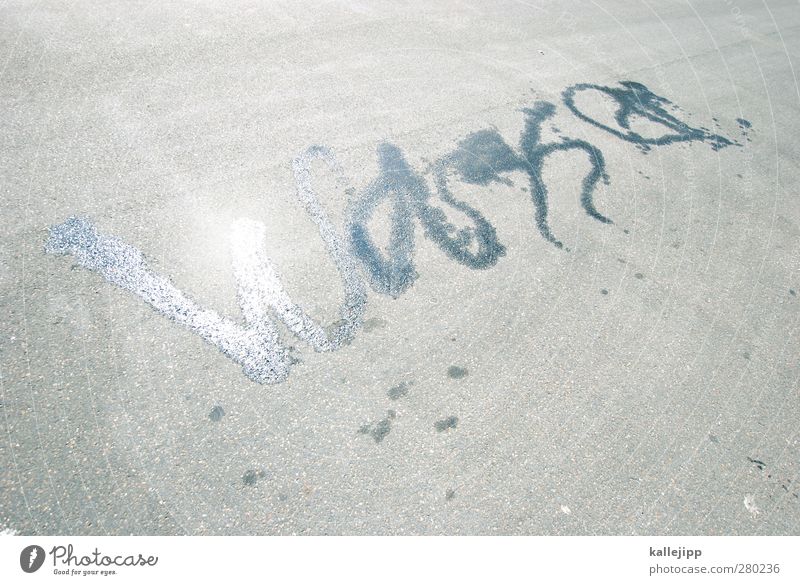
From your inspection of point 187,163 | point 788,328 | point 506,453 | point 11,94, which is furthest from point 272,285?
point 788,328

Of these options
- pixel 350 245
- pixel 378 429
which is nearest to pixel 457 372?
pixel 378 429

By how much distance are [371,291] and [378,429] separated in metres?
1.11

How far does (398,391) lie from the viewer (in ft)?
10.8

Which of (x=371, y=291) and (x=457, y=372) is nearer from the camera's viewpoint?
(x=457, y=372)

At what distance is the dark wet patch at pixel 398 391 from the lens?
326cm

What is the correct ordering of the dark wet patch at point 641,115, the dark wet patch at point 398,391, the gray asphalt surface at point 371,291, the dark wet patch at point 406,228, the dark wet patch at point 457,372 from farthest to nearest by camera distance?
the dark wet patch at point 641,115 < the dark wet patch at point 406,228 < the dark wet patch at point 457,372 < the dark wet patch at point 398,391 < the gray asphalt surface at point 371,291

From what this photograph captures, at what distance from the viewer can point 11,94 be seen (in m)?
4.86

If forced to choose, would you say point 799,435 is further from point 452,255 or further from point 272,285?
point 272,285

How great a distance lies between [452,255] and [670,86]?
5083mm
